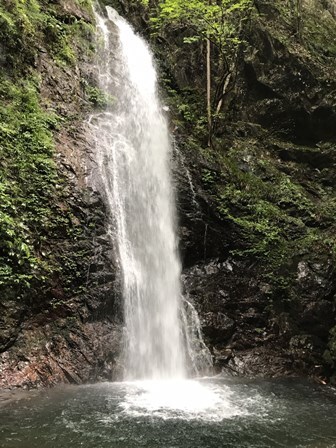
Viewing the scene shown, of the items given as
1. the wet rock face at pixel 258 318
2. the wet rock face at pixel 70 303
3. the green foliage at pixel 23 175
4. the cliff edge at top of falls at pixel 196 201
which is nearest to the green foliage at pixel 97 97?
the cliff edge at top of falls at pixel 196 201

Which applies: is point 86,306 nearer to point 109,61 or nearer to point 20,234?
point 20,234

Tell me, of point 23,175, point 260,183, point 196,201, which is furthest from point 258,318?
point 23,175

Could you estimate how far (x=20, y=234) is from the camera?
7941mm

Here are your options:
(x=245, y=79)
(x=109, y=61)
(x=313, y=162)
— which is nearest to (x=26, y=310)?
(x=109, y=61)

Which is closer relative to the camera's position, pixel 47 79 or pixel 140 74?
pixel 47 79

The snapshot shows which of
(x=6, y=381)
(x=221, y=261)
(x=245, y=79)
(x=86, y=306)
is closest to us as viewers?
(x=6, y=381)

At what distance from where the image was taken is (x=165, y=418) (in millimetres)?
5875

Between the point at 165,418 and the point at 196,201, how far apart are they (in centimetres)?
665

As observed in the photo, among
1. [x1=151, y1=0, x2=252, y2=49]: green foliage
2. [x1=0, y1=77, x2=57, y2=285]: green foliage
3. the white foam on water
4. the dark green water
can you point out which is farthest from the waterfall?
[x1=151, y1=0, x2=252, y2=49]: green foliage

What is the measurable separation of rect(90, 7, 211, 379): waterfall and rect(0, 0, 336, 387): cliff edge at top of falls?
38cm

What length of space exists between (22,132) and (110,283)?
404cm

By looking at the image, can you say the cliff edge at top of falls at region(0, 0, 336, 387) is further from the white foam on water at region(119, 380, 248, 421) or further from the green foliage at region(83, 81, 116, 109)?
the white foam on water at region(119, 380, 248, 421)

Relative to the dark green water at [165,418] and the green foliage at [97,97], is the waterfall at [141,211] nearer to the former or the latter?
the green foliage at [97,97]

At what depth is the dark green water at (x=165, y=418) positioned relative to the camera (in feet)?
17.0
